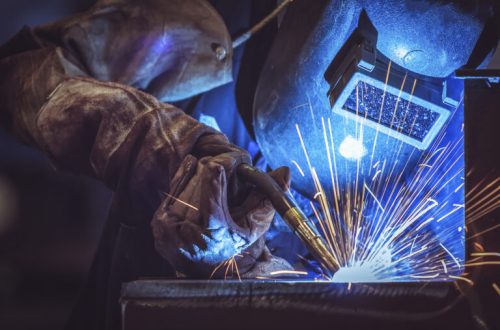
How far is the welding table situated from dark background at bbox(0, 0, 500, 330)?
0.97 metres

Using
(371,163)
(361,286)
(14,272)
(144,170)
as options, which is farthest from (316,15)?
(14,272)

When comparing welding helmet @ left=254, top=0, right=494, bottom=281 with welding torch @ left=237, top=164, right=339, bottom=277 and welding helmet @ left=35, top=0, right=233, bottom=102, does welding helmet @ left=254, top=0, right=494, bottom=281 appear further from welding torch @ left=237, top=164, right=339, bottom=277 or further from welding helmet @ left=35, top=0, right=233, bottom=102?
welding helmet @ left=35, top=0, right=233, bottom=102

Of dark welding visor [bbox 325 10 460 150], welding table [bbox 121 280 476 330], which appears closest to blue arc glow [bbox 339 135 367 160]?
dark welding visor [bbox 325 10 460 150]

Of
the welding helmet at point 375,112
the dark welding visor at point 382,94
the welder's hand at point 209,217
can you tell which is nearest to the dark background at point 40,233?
the welding helmet at point 375,112

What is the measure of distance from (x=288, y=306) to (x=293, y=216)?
29 cm

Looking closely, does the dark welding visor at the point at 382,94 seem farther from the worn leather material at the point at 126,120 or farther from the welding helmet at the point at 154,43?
the welding helmet at the point at 154,43

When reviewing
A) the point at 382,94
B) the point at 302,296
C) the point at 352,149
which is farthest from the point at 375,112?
the point at 302,296

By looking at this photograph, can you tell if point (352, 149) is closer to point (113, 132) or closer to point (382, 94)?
point (382, 94)

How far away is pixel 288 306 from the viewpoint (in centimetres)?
78

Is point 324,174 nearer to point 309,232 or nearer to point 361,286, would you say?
point 309,232

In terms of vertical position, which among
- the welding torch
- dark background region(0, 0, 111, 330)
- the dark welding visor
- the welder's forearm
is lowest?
dark background region(0, 0, 111, 330)

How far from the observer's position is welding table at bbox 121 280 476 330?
30.1 inches

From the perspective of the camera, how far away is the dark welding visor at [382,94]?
1297mm

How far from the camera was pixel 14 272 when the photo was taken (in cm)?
168
